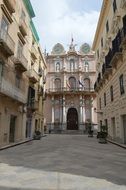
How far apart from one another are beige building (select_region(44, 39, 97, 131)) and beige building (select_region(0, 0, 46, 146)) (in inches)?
639

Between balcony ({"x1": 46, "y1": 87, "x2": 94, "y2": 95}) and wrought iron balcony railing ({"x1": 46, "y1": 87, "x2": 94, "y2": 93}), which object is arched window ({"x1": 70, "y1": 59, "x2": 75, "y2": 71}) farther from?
balcony ({"x1": 46, "y1": 87, "x2": 94, "y2": 95})

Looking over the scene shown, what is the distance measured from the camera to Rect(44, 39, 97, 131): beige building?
3753 centimetres

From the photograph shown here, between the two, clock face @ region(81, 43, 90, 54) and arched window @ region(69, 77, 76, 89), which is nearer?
arched window @ region(69, 77, 76, 89)

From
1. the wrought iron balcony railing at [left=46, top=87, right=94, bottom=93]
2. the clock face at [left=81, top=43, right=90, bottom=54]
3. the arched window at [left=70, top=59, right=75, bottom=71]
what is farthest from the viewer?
the clock face at [left=81, top=43, right=90, bottom=54]

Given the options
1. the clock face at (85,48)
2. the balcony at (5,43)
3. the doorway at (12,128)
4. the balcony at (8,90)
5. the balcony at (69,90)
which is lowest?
the doorway at (12,128)

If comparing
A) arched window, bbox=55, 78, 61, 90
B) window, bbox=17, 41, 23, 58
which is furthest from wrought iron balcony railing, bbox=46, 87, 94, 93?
window, bbox=17, 41, 23, 58

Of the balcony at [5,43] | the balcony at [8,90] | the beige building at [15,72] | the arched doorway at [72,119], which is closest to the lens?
the balcony at [5,43]

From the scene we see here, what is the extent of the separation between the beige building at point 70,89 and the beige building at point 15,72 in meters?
16.2

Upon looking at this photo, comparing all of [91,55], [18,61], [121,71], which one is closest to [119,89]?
[121,71]

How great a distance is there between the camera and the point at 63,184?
4727mm

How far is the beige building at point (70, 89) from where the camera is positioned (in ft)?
123

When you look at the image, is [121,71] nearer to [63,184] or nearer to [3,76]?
[3,76]

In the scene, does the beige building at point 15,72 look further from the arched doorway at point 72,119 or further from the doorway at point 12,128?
the arched doorway at point 72,119

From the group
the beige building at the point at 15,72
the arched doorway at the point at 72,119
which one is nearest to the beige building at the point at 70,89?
the arched doorway at the point at 72,119
